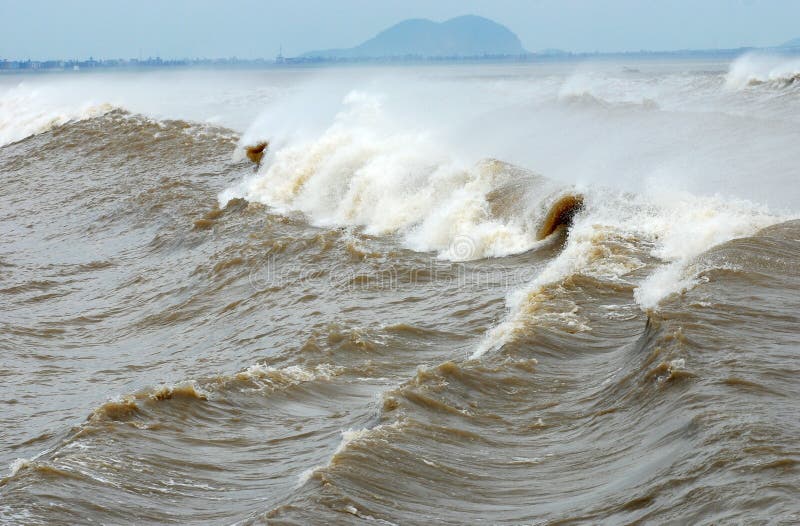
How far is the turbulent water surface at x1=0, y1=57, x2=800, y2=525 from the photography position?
6148 mm

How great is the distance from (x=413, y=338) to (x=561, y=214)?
13.7ft

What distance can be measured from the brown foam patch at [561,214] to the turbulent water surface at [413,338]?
0.05 meters

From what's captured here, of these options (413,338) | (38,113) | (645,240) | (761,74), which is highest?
(761,74)

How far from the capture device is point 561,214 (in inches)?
521

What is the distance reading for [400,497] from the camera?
611 centimetres

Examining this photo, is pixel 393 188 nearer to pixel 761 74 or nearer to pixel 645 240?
pixel 645 240

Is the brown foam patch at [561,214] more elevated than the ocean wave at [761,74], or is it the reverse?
the ocean wave at [761,74]

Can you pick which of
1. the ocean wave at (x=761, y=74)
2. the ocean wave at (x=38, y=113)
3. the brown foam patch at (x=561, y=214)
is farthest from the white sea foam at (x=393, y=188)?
the ocean wave at (x=761, y=74)

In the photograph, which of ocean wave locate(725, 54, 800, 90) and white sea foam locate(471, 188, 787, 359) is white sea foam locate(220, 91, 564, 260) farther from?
ocean wave locate(725, 54, 800, 90)

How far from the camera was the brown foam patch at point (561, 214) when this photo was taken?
13125 mm

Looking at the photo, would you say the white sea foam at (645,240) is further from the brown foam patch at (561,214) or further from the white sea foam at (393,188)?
the white sea foam at (393,188)

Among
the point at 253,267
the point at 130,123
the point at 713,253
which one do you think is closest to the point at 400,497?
the point at 713,253

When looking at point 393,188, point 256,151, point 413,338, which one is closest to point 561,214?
point 393,188

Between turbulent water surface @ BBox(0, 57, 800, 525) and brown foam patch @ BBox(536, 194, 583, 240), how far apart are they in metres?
0.05
